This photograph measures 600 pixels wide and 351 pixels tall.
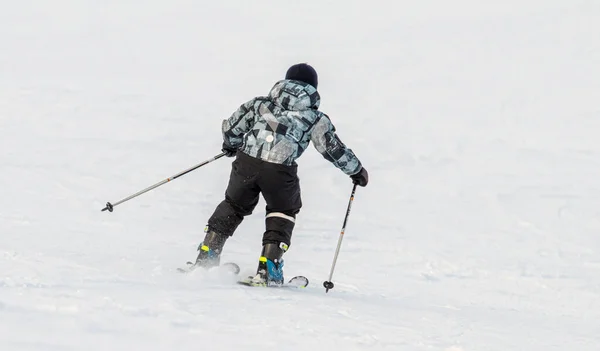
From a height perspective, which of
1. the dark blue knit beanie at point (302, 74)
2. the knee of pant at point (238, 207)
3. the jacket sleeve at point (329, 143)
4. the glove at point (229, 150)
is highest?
the dark blue knit beanie at point (302, 74)

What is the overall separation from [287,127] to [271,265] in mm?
1125

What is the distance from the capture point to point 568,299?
7586 millimetres

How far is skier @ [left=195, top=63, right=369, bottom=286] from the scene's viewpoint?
18.7ft

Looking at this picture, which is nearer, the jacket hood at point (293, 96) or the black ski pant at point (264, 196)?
the jacket hood at point (293, 96)

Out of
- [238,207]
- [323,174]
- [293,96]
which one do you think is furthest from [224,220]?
[323,174]

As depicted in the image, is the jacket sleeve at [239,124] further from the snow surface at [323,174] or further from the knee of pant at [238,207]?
the snow surface at [323,174]

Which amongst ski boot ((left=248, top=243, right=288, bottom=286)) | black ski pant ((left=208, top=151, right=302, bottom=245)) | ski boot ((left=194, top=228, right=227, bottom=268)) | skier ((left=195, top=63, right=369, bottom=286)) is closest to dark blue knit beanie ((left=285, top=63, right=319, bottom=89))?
skier ((left=195, top=63, right=369, bottom=286))

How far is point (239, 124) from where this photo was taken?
596 cm

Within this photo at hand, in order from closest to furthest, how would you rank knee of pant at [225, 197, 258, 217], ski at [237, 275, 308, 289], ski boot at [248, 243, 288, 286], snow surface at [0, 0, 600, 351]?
snow surface at [0, 0, 600, 351], ski at [237, 275, 308, 289], ski boot at [248, 243, 288, 286], knee of pant at [225, 197, 258, 217]

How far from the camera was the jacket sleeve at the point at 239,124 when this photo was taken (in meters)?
5.89

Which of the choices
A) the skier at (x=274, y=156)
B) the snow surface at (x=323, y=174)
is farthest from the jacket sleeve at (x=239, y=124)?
the snow surface at (x=323, y=174)

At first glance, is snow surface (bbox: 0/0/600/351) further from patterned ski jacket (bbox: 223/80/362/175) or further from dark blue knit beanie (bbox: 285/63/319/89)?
dark blue knit beanie (bbox: 285/63/319/89)

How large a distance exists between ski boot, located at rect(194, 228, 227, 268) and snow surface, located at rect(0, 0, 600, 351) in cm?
24

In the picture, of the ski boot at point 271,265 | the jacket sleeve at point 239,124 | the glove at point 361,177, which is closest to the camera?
the ski boot at point 271,265
